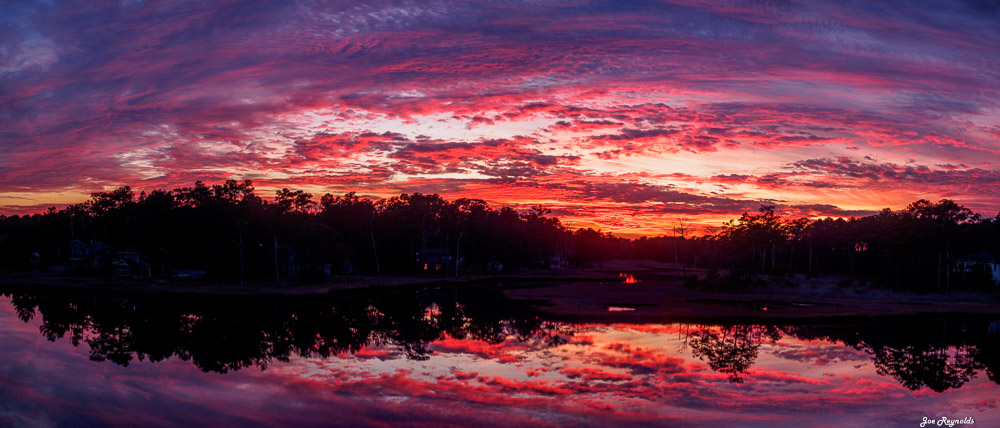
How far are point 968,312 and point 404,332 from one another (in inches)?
1960

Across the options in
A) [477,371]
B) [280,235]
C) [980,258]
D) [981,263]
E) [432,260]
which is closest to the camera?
[477,371]

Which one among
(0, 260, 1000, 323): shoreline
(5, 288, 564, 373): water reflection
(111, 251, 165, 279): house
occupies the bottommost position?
(0, 260, 1000, 323): shoreline

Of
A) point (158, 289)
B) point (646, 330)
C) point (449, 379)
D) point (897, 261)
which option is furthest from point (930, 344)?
point (158, 289)

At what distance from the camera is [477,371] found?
28.2m

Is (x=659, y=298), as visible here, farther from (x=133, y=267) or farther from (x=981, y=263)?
(x=133, y=267)

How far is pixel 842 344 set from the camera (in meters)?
38.5

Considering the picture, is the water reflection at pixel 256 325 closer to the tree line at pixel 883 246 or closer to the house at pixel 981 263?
the tree line at pixel 883 246

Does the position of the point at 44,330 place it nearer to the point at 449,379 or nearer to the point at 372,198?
the point at 449,379

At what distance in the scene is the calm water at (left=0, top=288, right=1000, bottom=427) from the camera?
68.9 ft

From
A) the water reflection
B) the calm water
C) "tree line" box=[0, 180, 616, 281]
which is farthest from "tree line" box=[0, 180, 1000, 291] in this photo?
the calm water

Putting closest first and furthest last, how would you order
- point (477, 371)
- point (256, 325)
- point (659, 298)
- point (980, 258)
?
1. point (477, 371)
2. point (256, 325)
3. point (659, 298)
4. point (980, 258)

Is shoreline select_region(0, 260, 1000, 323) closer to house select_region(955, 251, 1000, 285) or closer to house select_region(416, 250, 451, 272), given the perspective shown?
house select_region(955, 251, 1000, 285)

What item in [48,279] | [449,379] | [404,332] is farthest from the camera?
[48,279]

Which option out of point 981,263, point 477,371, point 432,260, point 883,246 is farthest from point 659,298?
point 432,260
